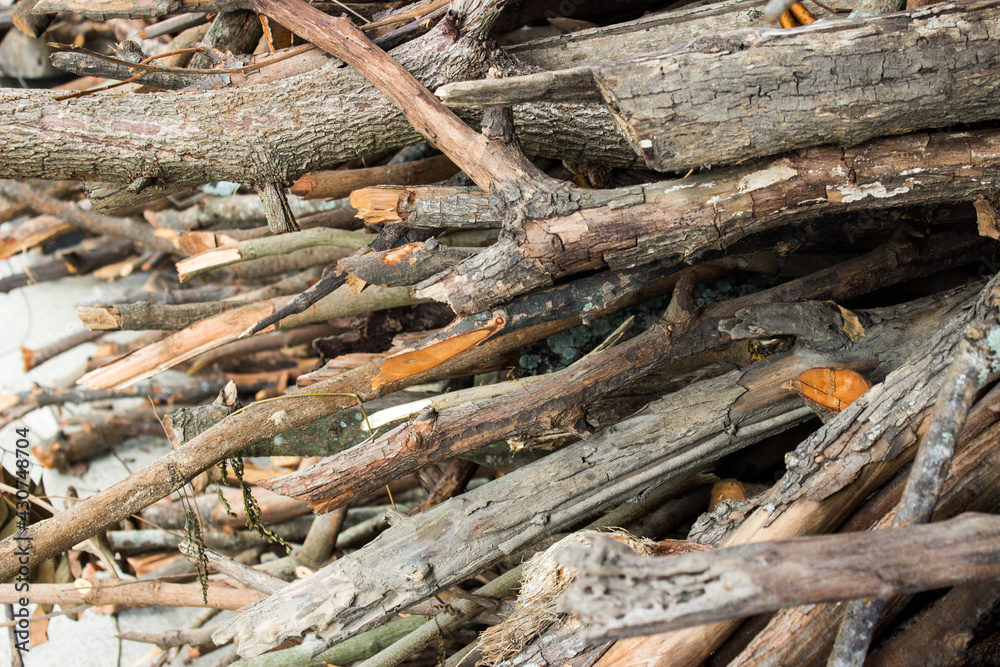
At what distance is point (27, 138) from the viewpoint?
218cm

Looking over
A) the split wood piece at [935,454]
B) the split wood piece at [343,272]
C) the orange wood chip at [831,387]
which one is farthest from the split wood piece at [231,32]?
the split wood piece at [935,454]

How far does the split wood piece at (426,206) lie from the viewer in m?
2.15

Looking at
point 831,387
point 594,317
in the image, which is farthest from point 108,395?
point 831,387

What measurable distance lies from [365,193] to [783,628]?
1.62 meters

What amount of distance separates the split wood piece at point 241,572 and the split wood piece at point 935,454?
193cm

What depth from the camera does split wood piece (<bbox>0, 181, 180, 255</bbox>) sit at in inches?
157

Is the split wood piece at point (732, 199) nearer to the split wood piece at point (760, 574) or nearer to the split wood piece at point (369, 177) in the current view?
the split wood piece at point (760, 574)

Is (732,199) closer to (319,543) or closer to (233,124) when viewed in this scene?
(233,124)

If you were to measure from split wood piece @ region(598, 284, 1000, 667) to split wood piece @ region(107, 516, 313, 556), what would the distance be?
2.22 metres

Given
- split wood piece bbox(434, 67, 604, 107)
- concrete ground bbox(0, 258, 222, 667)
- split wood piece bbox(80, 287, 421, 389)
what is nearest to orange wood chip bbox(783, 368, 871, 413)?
split wood piece bbox(434, 67, 604, 107)

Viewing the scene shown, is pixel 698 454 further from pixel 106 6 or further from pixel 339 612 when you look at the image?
pixel 106 6

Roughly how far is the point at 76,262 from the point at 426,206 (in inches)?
137

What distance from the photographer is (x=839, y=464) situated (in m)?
1.68

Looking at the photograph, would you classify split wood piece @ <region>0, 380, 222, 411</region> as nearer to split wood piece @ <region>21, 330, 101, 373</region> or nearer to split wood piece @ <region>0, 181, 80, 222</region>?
split wood piece @ <region>21, 330, 101, 373</region>
